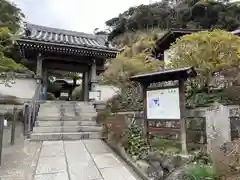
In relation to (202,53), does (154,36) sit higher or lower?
higher

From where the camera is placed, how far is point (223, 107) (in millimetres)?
3680

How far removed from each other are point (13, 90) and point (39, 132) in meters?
4.50

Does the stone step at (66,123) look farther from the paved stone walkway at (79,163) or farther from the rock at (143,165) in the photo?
the rock at (143,165)

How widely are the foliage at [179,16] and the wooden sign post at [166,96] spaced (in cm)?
1689

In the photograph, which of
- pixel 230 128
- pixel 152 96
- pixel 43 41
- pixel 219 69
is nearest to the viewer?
pixel 230 128

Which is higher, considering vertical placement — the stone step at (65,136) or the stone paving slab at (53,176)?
the stone step at (65,136)

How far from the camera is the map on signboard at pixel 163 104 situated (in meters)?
4.19

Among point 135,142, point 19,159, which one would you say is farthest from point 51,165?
point 135,142

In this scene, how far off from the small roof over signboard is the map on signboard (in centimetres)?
29

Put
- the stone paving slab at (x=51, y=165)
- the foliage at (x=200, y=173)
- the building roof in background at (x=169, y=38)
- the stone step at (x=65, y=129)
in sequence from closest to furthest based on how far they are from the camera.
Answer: the foliage at (x=200, y=173)
the stone paving slab at (x=51, y=165)
the stone step at (x=65, y=129)
the building roof in background at (x=169, y=38)

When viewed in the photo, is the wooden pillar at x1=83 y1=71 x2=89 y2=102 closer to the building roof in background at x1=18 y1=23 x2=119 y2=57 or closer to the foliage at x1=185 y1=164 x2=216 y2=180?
the building roof in background at x1=18 y1=23 x2=119 y2=57

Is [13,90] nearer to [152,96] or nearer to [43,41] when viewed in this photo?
[43,41]

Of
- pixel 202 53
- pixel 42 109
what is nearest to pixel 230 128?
pixel 202 53

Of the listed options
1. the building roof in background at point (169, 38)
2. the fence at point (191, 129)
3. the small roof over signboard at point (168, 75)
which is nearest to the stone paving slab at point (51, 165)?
the fence at point (191, 129)
